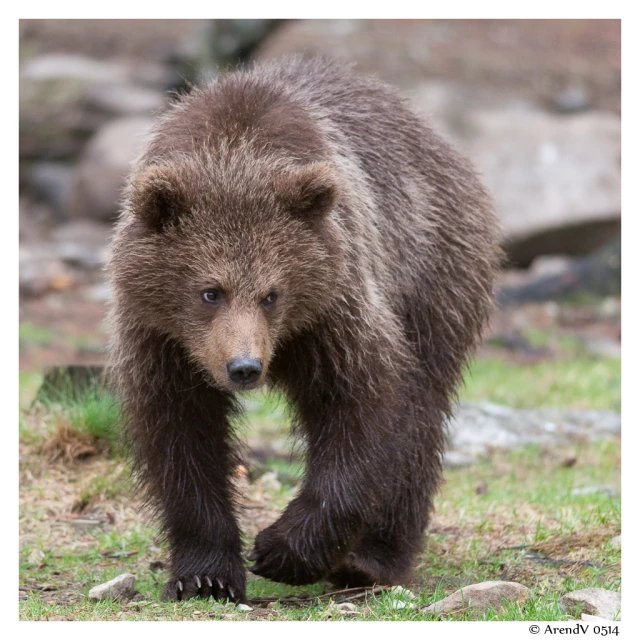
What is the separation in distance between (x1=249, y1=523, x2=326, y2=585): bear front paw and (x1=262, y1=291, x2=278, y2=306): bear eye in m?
1.41

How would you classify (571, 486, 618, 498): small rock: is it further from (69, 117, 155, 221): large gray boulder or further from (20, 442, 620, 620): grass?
(69, 117, 155, 221): large gray boulder

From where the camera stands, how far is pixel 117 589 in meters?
5.99

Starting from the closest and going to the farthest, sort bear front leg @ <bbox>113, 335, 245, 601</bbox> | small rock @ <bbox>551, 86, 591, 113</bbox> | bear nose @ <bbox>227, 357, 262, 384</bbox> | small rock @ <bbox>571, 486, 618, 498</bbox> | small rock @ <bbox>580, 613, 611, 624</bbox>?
bear nose @ <bbox>227, 357, 262, 384</bbox> → small rock @ <bbox>580, 613, 611, 624</bbox> → bear front leg @ <bbox>113, 335, 245, 601</bbox> → small rock @ <bbox>571, 486, 618, 498</bbox> → small rock @ <bbox>551, 86, 591, 113</bbox>

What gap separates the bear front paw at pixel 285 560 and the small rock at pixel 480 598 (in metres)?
0.76

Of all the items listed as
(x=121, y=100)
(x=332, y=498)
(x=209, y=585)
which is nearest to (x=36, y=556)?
(x=209, y=585)

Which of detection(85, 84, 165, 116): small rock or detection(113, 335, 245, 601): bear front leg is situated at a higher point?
detection(85, 84, 165, 116): small rock

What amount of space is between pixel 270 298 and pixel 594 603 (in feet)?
7.61

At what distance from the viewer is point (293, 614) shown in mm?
5703

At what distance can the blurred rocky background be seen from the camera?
15578 mm

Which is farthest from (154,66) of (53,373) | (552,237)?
(53,373)

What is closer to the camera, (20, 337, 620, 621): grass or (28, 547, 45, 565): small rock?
(20, 337, 620, 621): grass

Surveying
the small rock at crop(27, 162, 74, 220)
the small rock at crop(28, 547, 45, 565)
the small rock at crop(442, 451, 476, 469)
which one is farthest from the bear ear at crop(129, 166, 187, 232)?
the small rock at crop(27, 162, 74, 220)

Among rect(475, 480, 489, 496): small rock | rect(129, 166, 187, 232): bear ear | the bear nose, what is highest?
rect(129, 166, 187, 232): bear ear

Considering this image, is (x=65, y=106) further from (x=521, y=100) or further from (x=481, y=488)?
(x=481, y=488)
